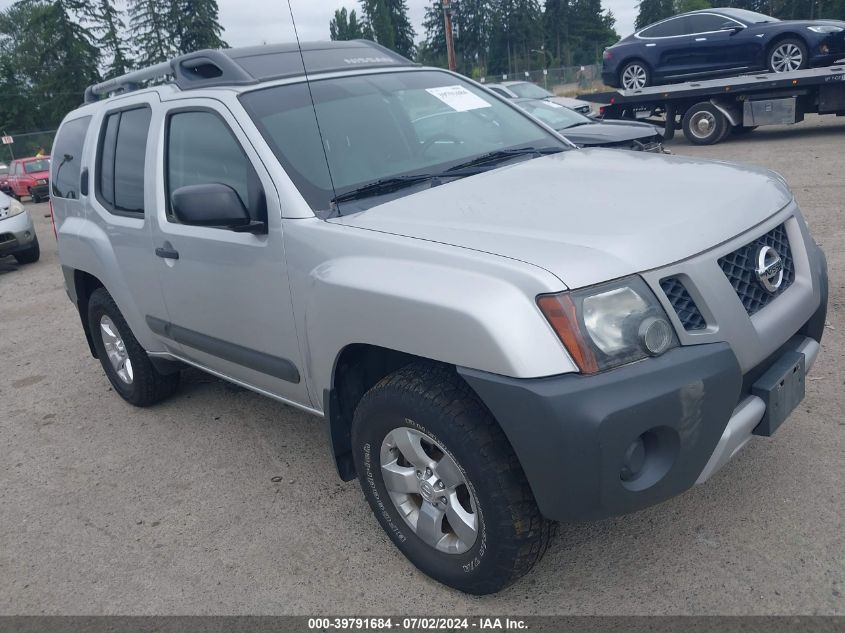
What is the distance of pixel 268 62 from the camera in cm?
369

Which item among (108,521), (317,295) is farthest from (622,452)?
(108,521)

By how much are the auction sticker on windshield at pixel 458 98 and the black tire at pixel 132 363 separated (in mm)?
2279

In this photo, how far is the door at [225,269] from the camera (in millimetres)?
3141

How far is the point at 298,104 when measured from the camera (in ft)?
11.3

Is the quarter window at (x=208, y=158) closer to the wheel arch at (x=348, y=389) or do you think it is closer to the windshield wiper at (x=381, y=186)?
the windshield wiper at (x=381, y=186)

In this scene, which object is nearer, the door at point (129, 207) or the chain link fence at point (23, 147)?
the door at point (129, 207)

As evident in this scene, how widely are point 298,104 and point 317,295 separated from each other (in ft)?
3.42

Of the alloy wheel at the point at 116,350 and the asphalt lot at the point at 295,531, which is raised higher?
the alloy wheel at the point at 116,350

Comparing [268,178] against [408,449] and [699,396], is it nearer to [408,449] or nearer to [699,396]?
[408,449]

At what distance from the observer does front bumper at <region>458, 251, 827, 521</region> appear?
7.16 feet

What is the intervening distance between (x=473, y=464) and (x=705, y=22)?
47.5 feet

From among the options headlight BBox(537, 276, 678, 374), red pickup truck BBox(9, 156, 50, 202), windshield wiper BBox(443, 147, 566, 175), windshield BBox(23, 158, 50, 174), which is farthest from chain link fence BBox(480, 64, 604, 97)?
headlight BBox(537, 276, 678, 374)

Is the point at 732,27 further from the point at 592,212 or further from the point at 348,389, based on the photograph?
the point at 348,389

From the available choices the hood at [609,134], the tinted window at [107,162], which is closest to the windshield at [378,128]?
the tinted window at [107,162]
